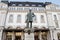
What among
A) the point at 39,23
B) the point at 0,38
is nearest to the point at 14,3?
the point at 39,23

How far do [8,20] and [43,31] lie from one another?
37.4 feet

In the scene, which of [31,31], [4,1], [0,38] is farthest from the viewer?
[4,1]

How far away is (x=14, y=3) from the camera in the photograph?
140 ft

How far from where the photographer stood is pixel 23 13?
1507 inches

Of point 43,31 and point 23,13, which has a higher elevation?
point 23,13

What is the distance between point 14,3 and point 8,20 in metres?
8.78

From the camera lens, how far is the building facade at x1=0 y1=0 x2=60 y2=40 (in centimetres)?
3394

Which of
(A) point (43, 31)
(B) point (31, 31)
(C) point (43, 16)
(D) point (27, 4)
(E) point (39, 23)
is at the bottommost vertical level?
(B) point (31, 31)

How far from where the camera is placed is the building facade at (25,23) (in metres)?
33.9

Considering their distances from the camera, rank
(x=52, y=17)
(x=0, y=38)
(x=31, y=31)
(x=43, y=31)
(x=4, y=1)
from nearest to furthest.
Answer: (x=31, y=31) < (x=0, y=38) < (x=43, y=31) < (x=52, y=17) < (x=4, y=1)

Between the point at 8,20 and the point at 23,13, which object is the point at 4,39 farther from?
the point at 23,13

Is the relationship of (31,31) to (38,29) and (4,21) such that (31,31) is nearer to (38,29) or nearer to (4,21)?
(38,29)

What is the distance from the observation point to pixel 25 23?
119ft

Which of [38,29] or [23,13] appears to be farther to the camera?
[23,13]
